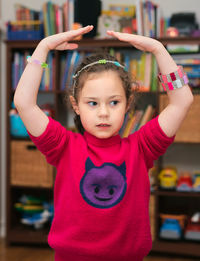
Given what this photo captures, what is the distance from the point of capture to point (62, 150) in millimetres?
1176

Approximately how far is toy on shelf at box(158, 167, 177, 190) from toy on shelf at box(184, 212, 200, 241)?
29cm

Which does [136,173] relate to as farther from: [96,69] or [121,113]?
[96,69]

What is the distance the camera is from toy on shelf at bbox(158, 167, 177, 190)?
8.68 ft

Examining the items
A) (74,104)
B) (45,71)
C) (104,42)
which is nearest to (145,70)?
(104,42)

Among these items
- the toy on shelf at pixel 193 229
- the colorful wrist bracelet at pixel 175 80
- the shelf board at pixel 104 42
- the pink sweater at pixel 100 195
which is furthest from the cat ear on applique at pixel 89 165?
the toy on shelf at pixel 193 229

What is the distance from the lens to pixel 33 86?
42.9 inches

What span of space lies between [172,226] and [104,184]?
66.3 inches

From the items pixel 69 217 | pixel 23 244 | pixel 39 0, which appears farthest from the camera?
pixel 39 0

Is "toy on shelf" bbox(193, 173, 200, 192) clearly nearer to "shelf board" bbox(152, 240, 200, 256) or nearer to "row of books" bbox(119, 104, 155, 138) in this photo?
"shelf board" bbox(152, 240, 200, 256)

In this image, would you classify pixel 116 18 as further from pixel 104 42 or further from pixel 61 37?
pixel 61 37

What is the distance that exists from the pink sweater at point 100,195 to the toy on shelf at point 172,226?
157cm

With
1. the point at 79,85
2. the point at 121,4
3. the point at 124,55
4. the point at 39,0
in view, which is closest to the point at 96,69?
the point at 79,85

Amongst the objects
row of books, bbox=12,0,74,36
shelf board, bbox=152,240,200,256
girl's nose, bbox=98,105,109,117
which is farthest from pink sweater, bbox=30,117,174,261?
row of books, bbox=12,0,74,36

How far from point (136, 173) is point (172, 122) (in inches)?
7.8
